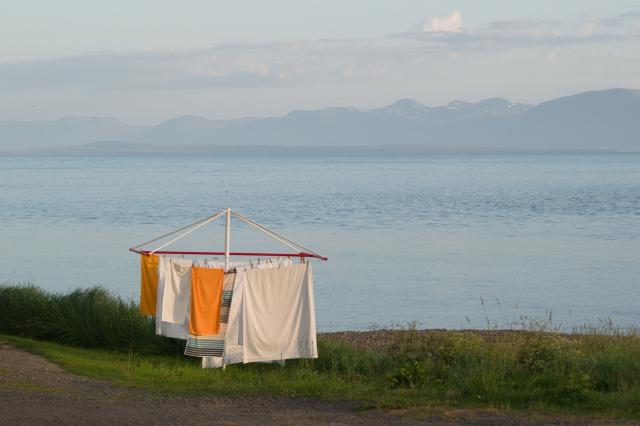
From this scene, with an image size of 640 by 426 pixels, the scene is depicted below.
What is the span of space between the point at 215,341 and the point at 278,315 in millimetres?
870

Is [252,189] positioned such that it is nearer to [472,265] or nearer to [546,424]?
[472,265]

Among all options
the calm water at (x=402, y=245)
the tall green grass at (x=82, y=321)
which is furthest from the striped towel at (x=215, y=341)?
the calm water at (x=402, y=245)

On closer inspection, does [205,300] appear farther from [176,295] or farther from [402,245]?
[402,245]

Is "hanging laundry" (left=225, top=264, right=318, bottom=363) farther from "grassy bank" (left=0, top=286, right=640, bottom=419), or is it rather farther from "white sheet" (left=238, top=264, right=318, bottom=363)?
"grassy bank" (left=0, top=286, right=640, bottom=419)

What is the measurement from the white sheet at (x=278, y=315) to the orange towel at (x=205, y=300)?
14.6 inches

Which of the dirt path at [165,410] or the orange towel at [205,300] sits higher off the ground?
the orange towel at [205,300]

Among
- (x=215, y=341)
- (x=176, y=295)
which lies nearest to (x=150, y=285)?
(x=176, y=295)

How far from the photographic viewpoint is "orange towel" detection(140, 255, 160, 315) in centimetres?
1445

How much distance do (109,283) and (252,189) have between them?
6622 centimetres

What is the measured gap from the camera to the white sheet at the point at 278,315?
44.7ft

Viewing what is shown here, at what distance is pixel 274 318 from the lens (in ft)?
45.3

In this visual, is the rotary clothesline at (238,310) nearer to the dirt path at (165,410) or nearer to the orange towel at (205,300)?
the orange towel at (205,300)

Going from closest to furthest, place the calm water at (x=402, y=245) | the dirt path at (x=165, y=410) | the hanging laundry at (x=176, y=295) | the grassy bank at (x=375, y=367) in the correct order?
1. the dirt path at (x=165, y=410)
2. the grassy bank at (x=375, y=367)
3. the hanging laundry at (x=176, y=295)
4. the calm water at (x=402, y=245)

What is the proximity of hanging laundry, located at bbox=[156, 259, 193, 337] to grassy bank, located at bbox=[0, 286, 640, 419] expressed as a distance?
1.77ft
